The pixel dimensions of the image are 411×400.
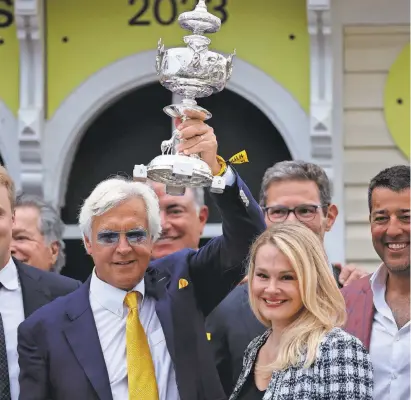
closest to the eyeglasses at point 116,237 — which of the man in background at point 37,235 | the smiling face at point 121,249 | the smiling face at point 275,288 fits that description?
the smiling face at point 121,249

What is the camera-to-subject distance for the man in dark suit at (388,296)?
15.5 ft

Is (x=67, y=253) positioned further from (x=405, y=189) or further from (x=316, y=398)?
(x=316, y=398)

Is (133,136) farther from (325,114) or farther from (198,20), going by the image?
(198,20)

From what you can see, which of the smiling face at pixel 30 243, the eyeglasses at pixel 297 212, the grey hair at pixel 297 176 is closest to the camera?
the eyeglasses at pixel 297 212

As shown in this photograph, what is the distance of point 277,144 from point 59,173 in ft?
4.56

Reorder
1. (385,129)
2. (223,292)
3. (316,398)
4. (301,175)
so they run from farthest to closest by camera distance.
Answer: (385,129), (301,175), (223,292), (316,398)

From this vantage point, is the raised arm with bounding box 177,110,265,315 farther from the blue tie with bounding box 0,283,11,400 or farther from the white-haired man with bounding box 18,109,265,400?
the blue tie with bounding box 0,283,11,400

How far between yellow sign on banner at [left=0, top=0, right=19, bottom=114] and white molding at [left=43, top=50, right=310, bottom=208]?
31 cm

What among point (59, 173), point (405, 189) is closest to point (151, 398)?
point (405, 189)

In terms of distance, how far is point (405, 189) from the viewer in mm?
5016

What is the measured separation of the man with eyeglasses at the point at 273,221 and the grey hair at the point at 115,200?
1.91 ft

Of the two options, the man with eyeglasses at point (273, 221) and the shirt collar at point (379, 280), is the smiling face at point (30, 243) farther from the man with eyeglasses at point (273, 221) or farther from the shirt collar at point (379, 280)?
the shirt collar at point (379, 280)

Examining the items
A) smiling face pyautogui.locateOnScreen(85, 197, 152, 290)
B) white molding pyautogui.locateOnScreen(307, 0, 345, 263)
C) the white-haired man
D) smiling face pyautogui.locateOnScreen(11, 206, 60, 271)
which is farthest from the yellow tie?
white molding pyautogui.locateOnScreen(307, 0, 345, 263)

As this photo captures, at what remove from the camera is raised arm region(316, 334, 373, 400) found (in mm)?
4180
